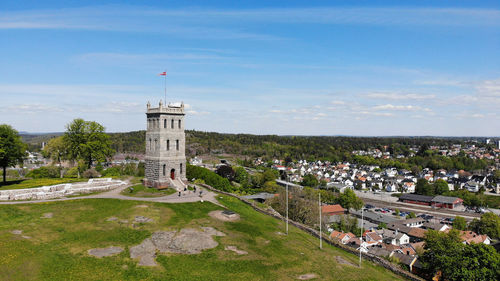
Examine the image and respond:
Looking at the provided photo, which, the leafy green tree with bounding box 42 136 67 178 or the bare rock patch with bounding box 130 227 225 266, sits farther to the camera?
the leafy green tree with bounding box 42 136 67 178

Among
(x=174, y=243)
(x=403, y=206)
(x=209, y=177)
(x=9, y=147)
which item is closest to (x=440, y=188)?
(x=403, y=206)

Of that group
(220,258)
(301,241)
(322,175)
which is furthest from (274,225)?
(322,175)

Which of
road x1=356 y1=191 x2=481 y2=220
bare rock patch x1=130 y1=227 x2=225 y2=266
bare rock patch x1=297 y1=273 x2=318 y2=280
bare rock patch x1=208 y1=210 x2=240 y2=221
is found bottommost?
road x1=356 y1=191 x2=481 y2=220

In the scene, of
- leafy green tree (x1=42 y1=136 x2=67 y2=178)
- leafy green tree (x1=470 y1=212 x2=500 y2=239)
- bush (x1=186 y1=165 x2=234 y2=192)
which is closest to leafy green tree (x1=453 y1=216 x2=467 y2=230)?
leafy green tree (x1=470 y1=212 x2=500 y2=239)

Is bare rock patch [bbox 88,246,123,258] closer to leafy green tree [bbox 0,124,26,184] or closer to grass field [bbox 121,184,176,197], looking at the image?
grass field [bbox 121,184,176,197]

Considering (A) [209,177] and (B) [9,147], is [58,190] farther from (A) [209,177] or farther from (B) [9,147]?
(A) [209,177]

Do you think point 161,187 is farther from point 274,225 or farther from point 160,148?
point 274,225

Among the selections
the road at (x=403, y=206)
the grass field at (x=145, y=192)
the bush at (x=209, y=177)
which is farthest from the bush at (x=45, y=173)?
the road at (x=403, y=206)

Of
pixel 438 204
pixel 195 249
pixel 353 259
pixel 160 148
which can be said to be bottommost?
pixel 438 204
